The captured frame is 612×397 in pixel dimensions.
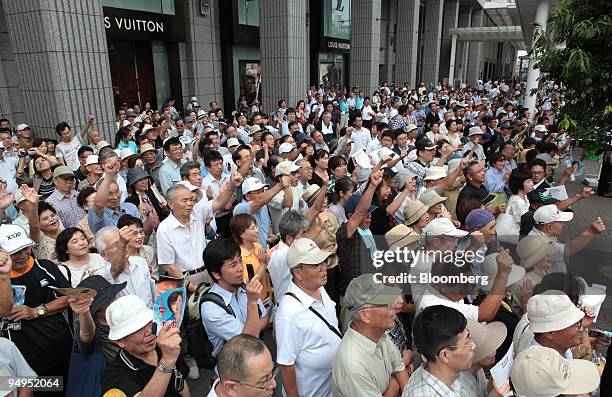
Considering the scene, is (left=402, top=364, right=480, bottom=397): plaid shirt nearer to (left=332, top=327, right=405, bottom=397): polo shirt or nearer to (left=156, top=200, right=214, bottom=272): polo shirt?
(left=332, top=327, right=405, bottom=397): polo shirt

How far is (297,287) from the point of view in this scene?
2.67 meters

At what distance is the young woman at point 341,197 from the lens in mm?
4545

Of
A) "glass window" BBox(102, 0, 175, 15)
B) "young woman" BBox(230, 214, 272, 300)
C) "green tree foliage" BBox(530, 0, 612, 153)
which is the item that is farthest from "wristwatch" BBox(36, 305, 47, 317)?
"glass window" BBox(102, 0, 175, 15)

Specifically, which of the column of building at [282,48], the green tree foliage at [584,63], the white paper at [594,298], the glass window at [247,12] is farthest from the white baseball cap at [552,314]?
the glass window at [247,12]

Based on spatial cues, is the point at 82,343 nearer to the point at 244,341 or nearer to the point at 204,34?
the point at 244,341

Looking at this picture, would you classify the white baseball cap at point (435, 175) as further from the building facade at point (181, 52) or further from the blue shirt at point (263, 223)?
the building facade at point (181, 52)

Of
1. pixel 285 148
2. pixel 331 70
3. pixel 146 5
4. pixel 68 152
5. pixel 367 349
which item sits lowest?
pixel 367 349

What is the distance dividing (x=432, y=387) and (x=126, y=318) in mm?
1608

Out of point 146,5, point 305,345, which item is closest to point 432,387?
point 305,345

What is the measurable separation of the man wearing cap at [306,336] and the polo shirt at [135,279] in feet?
4.24

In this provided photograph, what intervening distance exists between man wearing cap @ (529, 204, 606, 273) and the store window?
17.5 metres

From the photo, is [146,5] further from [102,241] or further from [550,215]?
[550,215]

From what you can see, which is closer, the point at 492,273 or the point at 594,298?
the point at 594,298

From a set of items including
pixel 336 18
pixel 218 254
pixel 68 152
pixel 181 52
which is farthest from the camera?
pixel 336 18
